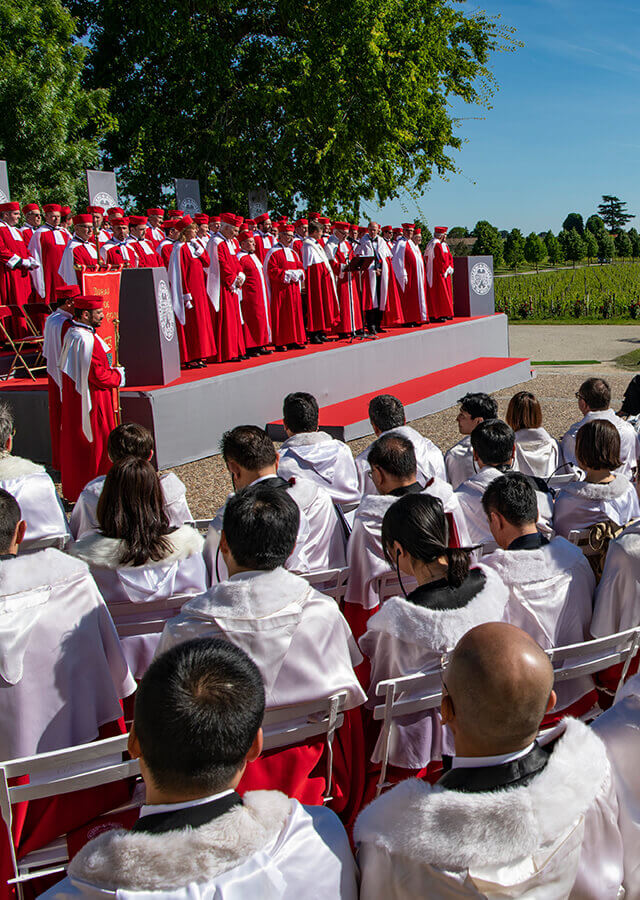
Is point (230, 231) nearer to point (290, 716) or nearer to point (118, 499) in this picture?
point (118, 499)

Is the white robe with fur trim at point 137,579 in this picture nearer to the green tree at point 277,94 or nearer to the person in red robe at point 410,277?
the person in red robe at point 410,277

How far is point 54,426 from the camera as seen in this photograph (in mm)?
7848

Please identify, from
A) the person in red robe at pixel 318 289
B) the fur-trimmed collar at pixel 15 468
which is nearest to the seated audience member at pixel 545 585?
the fur-trimmed collar at pixel 15 468

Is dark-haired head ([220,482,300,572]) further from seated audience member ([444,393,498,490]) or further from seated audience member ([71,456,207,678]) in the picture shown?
seated audience member ([444,393,498,490])

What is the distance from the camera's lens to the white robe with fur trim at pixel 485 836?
4.97ft

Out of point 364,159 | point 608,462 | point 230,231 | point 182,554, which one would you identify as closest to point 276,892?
point 182,554

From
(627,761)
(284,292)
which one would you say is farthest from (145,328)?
(627,761)

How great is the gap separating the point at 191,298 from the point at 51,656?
27.4 ft

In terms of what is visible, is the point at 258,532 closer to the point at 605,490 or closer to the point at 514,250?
the point at 605,490

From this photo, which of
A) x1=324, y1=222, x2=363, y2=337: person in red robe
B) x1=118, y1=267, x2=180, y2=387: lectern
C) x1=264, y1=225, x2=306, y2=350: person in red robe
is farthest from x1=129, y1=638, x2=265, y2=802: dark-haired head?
x1=324, y1=222, x2=363, y2=337: person in red robe

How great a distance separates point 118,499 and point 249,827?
192 cm

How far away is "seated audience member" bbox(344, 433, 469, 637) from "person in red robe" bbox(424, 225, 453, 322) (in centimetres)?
1241

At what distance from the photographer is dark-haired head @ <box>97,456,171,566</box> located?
320 cm

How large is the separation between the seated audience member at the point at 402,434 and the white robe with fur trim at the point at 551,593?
1.77 meters
